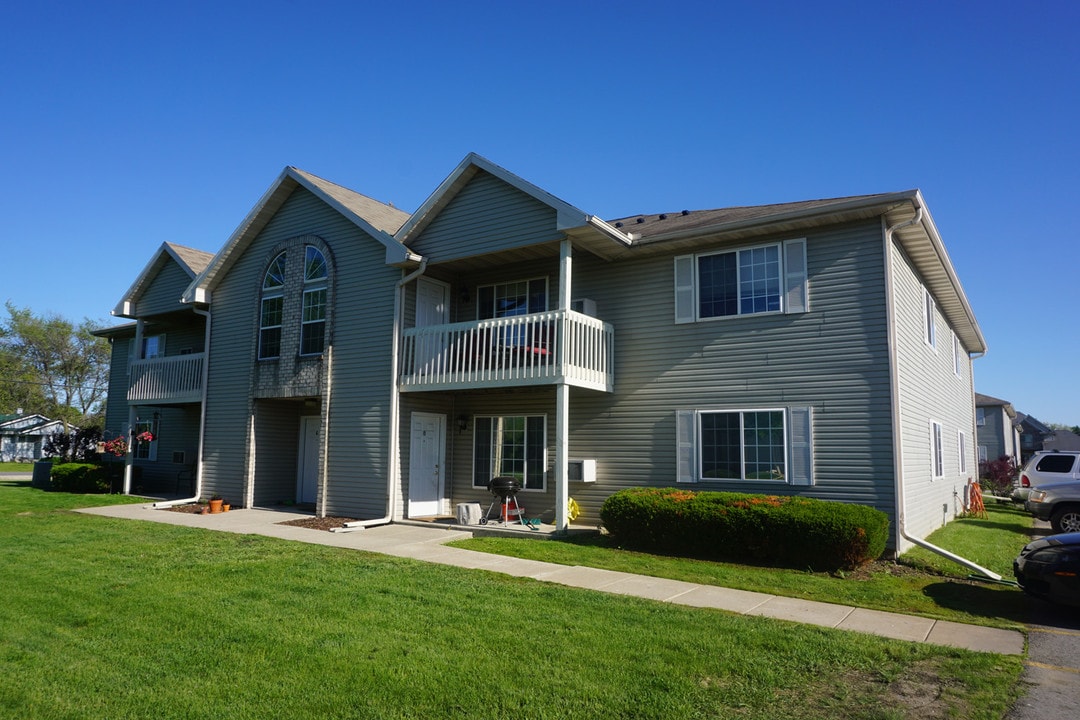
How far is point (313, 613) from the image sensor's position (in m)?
7.28

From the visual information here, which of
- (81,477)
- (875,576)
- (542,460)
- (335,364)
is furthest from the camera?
(81,477)

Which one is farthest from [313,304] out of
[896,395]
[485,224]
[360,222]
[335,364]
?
[896,395]

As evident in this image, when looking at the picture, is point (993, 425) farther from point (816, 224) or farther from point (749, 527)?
point (749, 527)

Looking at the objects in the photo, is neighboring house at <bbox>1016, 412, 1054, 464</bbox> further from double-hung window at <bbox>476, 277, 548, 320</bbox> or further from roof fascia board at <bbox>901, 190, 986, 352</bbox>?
double-hung window at <bbox>476, 277, 548, 320</bbox>

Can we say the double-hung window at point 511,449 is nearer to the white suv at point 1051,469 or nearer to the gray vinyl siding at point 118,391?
the white suv at point 1051,469

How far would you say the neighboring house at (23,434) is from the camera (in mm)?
52531

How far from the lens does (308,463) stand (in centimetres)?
1906

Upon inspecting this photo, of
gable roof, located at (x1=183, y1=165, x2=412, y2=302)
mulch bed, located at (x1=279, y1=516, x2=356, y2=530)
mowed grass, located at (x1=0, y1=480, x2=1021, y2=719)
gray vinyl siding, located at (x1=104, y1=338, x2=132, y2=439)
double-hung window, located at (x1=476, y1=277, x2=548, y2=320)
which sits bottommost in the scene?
mowed grass, located at (x1=0, y1=480, x2=1021, y2=719)

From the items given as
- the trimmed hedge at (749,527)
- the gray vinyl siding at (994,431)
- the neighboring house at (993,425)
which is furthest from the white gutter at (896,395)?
the gray vinyl siding at (994,431)

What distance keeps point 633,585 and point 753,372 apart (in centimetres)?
534

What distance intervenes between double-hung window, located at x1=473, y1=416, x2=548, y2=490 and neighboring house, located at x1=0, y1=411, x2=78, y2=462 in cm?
4834

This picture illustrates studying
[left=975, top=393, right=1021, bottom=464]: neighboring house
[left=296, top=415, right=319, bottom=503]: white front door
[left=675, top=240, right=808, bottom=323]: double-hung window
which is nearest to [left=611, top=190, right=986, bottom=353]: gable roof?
[left=675, top=240, right=808, bottom=323]: double-hung window

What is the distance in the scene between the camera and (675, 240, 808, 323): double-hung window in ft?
41.9

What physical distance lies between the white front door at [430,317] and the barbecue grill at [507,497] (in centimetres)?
269
